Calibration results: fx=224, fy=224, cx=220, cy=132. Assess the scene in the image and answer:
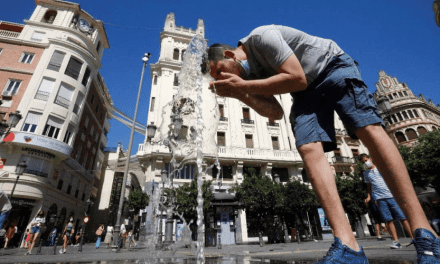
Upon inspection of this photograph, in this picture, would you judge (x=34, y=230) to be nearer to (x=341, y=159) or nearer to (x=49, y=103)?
(x=49, y=103)

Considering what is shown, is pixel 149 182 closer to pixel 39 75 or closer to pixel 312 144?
pixel 39 75

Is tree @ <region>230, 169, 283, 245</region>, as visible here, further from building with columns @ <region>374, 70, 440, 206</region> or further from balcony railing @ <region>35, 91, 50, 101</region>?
building with columns @ <region>374, 70, 440, 206</region>

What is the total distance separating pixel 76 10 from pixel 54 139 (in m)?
15.7

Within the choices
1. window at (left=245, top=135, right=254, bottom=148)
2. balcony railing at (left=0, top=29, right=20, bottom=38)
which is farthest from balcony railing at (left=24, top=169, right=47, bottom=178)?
window at (left=245, top=135, right=254, bottom=148)

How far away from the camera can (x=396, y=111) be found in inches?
1467

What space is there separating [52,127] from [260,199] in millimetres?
18244

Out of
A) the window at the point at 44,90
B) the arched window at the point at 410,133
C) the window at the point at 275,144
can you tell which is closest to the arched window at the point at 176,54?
the window at the point at 44,90

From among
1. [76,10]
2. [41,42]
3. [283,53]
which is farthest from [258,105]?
[76,10]

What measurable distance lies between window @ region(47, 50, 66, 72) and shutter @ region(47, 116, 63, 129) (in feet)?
16.4

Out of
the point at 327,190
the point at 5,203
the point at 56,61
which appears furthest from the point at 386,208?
the point at 56,61

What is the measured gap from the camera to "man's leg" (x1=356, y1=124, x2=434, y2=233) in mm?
1265

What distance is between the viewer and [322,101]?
1.72 m

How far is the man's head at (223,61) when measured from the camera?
1763 millimetres

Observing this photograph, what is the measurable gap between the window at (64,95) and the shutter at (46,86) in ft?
2.38
